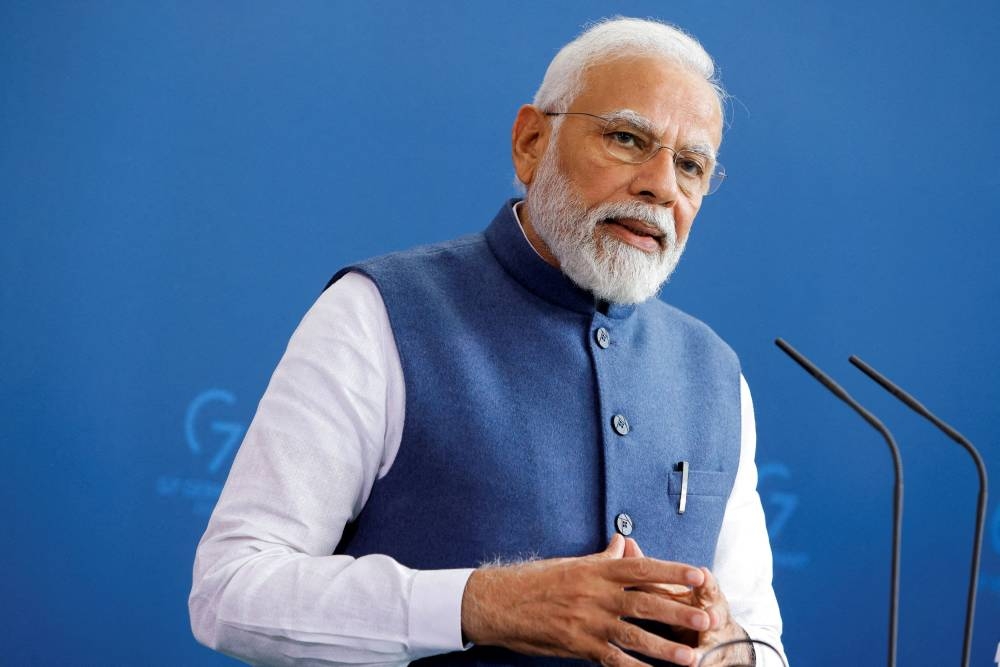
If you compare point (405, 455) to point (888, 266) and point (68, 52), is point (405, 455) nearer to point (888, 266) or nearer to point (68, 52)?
point (68, 52)

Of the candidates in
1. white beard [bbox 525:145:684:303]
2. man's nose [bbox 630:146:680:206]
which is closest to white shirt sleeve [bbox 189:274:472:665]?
white beard [bbox 525:145:684:303]

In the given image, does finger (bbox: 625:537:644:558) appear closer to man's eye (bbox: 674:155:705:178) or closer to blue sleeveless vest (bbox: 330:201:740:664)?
blue sleeveless vest (bbox: 330:201:740:664)

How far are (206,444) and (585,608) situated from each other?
1.11 m

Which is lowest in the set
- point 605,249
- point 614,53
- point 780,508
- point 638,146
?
point 780,508

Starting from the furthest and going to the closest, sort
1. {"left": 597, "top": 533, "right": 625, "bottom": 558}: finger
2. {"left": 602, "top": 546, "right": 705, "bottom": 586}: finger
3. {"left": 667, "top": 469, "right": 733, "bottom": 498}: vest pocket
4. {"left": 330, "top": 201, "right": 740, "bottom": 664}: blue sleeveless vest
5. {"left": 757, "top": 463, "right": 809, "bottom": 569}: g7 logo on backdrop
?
{"left": 757, "top": 463, "right": 809, "bottom": 569}: g7 logo on backdrop → {"left": 667, "top": 469, "right": 733, "bottom": 498}: vest pocket → {"left": 330, "top": 201, "right": 740, "bottom": 664}: blue sleeveless vest → {"left": 597, "top": 533, "right": 625, "bottom": 558}: finger → {"left": 602, "top": 546, "right": 705, "bottom": 586}: finger

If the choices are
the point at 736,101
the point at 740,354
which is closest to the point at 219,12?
the point at 736,101

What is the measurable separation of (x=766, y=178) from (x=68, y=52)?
4.43 ft

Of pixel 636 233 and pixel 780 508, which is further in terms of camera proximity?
pixel 780 508

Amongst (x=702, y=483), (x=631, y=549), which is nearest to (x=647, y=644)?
(x=631, y=549)

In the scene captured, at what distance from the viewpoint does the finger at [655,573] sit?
110 cm

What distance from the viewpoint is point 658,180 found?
1448mm

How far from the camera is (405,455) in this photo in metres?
1.32

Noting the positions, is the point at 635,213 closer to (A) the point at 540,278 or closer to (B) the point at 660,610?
(A) the point at 540,278

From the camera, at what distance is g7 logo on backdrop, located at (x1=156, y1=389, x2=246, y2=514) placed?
79.8 inches
